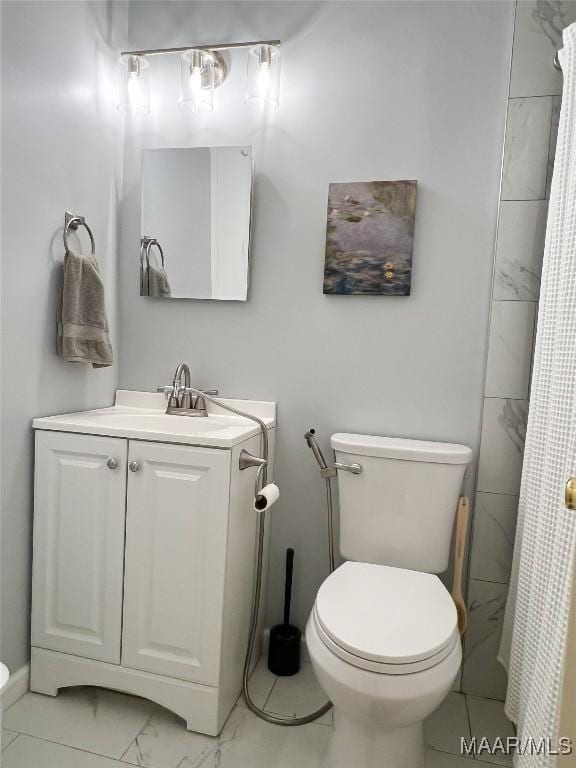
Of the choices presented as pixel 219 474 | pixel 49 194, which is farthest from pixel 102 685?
pixel 49 194

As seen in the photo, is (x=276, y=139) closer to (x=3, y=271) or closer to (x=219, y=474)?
(x=3, y=271)

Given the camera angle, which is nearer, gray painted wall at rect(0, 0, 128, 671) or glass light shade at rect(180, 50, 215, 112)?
gray painted wall at rect(0, 0, 128, 671)

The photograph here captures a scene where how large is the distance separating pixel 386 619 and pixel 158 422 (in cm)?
98

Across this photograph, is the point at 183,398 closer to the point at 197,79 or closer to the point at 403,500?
the point at 403,500

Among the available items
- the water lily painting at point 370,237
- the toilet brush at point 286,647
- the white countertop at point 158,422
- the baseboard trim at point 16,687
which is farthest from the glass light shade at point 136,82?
the baseboard trim at point 16,687

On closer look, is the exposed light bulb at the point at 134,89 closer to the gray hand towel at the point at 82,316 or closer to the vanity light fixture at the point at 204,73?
the vanity light fixture at the point at 204,73

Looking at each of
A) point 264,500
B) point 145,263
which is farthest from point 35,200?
point 264,500

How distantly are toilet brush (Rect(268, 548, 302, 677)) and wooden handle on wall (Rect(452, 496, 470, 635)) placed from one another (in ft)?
1.75

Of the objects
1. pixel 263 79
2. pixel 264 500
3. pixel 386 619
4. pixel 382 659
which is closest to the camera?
pixel 382 659

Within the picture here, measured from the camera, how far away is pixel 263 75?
5.48ft

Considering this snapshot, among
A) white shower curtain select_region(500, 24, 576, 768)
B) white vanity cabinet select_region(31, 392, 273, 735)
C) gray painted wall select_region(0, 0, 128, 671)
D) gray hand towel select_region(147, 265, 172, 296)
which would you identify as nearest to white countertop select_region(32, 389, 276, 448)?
white vanity cabinet select_region(31, 392, 273, 735)

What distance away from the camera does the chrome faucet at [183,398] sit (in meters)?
1.78

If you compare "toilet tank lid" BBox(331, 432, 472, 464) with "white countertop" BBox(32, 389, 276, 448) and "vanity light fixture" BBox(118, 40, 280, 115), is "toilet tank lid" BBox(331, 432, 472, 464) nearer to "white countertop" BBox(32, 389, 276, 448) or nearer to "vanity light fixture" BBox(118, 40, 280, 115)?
"white countertop" BBox(32, 389, 276, 448)

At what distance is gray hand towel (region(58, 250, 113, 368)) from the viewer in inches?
61.2
